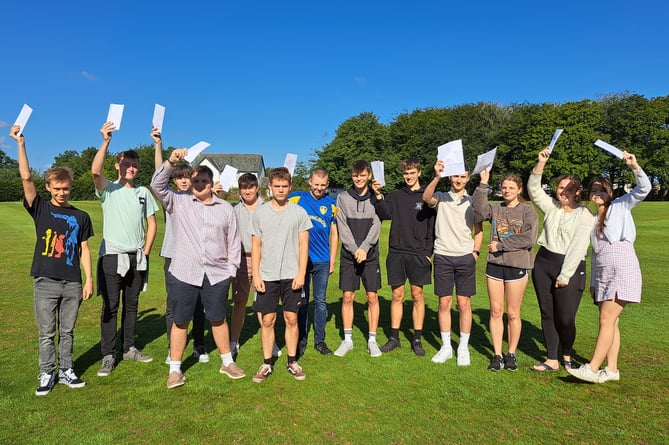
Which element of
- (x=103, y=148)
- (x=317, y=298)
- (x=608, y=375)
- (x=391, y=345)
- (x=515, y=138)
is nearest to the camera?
(x=103, y=148)

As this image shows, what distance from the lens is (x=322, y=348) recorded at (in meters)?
5.46

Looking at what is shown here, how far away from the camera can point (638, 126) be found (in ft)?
169

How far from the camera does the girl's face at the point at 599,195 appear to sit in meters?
4.63

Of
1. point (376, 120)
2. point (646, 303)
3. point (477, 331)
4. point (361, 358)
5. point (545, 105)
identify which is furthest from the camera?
point (376, 120)

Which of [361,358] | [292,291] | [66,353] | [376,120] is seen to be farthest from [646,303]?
[376,120]

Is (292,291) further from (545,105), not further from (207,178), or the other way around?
(545,105)

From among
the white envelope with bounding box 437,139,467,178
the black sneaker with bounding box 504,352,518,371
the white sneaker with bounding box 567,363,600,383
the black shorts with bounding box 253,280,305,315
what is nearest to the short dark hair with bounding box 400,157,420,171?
the white envelope with bounding box 437,139,467,178

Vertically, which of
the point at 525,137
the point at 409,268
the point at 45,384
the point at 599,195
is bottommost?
the point at 45,384

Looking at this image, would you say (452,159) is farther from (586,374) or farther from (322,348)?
(322,348)

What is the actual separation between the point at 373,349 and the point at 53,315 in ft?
12.2

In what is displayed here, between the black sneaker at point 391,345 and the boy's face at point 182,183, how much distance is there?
11.2 ft

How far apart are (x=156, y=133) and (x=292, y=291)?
7.54 feet

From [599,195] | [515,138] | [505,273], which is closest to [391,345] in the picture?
[505,273]

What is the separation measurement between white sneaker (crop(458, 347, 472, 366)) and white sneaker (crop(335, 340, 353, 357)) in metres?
1.43
